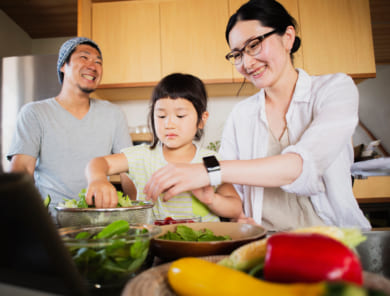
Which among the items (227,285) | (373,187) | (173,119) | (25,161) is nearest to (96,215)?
(227,285)

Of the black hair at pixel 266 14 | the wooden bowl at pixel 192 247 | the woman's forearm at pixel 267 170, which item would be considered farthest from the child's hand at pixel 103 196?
the black hair at pixel 266 14

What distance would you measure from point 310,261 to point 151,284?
17 cm

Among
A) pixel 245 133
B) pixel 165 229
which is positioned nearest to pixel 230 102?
pixel 245 133

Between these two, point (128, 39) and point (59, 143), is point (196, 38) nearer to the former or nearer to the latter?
point (128, 39)

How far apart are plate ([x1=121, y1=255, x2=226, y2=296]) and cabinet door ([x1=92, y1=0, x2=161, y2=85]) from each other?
262 centimetres

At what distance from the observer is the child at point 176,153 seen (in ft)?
3.70

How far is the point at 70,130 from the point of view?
1.82 metres

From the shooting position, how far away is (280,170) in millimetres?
817

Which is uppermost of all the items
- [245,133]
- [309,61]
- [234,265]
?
[309,61]

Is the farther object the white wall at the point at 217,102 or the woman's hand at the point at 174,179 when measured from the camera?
the white wall at the point at 217,102

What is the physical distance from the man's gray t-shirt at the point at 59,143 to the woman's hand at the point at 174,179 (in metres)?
1.25

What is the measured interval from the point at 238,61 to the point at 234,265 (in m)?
1.05

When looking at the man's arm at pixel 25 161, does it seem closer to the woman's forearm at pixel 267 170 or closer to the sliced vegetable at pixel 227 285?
the woman's forearm at pixel 267 170

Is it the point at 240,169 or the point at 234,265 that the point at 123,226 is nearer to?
the point at 234,265
